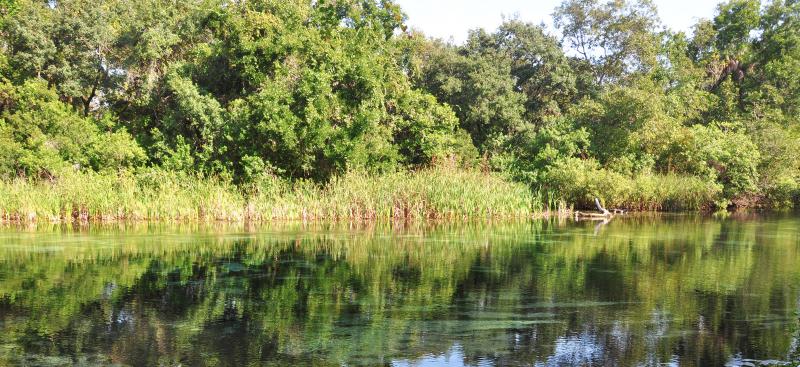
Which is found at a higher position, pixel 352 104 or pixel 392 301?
pixel 352 104

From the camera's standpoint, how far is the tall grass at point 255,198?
69.4ft

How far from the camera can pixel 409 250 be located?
48.2 ft

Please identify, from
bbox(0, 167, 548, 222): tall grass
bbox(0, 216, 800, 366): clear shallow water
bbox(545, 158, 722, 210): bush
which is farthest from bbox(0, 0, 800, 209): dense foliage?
bbox(0, 216, 800, 366): clear shallow water

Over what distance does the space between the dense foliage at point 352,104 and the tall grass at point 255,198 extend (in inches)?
59.9

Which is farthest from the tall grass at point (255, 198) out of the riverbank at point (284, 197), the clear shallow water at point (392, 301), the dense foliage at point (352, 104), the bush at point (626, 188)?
the clear shallow water at point (392, 301)

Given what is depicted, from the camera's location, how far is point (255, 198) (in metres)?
22.9

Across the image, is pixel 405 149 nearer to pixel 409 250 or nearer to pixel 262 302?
pixel 409 250

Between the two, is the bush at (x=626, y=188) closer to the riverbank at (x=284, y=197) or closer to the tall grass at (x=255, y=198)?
the riverbank at (x=284, y=197)

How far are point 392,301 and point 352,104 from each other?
59.1 feet

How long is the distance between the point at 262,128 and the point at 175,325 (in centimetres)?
1732

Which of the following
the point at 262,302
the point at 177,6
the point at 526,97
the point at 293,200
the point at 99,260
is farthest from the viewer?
the point at 526,97

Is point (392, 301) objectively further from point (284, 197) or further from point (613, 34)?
point (613, 34)

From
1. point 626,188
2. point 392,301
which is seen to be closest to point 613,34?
point 626,188

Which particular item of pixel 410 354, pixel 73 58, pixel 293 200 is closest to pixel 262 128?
pixel 293 200
